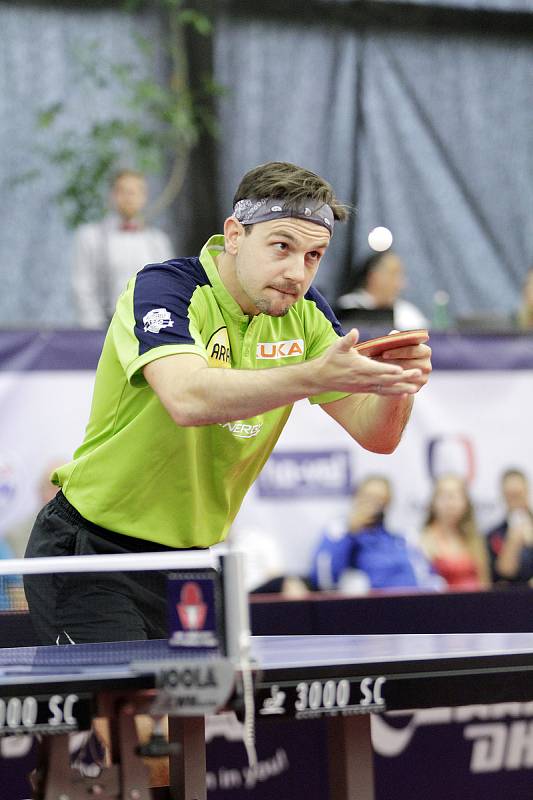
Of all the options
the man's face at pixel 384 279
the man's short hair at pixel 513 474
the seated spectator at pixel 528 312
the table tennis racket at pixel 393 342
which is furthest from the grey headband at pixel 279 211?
the seated spectator at pixel 528 312

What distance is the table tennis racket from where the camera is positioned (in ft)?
10.9

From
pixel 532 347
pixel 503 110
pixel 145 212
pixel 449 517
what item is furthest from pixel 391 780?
pixel 503 110

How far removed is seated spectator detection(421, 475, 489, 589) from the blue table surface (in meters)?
3.42

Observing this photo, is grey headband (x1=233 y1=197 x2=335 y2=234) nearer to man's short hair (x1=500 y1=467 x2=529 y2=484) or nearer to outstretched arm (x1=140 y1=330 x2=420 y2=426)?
outstretched arm (x1=140 y1=330 x2=420 y2=426)

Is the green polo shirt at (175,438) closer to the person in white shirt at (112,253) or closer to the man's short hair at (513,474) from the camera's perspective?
the man's short hair at (513,474)

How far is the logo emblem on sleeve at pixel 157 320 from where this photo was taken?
3430mm

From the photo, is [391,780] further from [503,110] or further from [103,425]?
[503,110]

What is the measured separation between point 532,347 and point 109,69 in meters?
4.62

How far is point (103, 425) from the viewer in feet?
12.6

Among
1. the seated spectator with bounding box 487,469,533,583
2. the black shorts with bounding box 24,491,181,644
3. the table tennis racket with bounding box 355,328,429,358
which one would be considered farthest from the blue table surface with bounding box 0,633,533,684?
the seated spectator with bounding box 487,469,533,583

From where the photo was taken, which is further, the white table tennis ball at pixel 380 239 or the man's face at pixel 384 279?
the man's face at pixel 384 279

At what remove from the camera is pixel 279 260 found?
3584 mm

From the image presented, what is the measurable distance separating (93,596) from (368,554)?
11.1 ft

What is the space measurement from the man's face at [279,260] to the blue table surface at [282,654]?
40.1 inches
